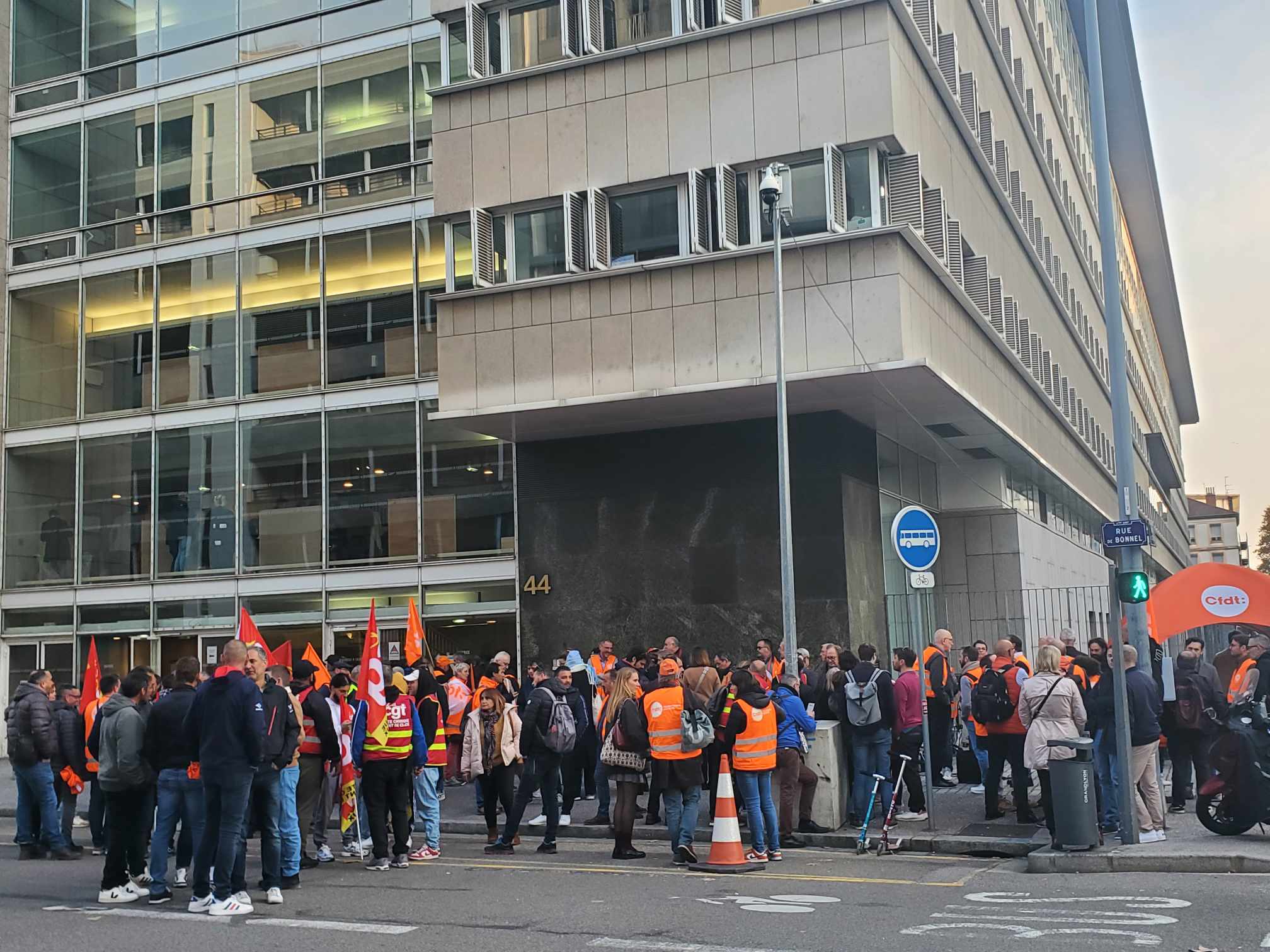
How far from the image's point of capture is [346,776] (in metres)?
13.4

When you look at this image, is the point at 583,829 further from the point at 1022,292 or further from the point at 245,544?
the point at 1022,292

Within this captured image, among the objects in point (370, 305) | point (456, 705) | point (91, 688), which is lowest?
point (456, 705)

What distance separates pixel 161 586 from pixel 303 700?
56.7 ft

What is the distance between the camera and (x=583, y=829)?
1557 cm

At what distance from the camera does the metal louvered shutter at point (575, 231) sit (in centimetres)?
2189

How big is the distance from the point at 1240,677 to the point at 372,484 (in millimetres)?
16854

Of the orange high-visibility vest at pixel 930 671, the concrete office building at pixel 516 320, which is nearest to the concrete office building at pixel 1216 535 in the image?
the concrete office building at pixel 516 320

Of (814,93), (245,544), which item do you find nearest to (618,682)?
(814,93)

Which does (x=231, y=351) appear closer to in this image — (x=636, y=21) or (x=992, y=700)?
(x=636, y=21)

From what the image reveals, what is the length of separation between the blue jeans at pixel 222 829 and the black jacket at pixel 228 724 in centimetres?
10

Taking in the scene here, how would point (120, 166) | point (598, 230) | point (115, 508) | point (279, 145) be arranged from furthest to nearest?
point (120, 166) → point (115, 508) → point (279, 145) → point (598, 230)

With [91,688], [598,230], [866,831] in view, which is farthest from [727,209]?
[91,688]

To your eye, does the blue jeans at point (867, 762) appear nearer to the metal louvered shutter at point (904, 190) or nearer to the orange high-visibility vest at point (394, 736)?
the orange high-visibility vest at point (394, 736)

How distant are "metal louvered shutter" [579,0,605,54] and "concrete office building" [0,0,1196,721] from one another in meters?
0.08
